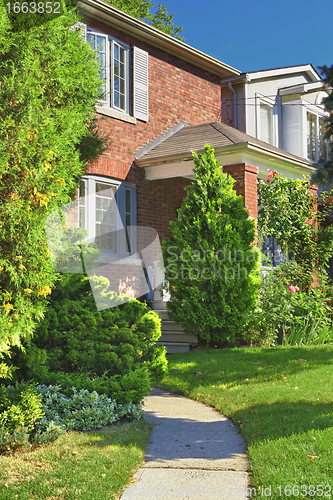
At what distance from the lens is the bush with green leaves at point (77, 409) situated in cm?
470

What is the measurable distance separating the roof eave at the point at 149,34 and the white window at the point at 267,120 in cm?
342

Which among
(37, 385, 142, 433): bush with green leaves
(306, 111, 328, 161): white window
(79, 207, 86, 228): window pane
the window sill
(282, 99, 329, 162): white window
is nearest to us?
(37, 385, 142, 433): bush with green leaves

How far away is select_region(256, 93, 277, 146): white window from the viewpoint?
1712 centimetres

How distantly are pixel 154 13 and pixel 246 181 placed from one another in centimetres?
1849

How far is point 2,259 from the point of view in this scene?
3938 mm

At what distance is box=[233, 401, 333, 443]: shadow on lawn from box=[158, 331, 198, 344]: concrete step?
3.89 meters

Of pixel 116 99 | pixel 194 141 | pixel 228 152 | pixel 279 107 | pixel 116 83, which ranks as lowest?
pixel 228 152

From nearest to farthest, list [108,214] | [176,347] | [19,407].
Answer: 1. [19,407]
2. [176,347]
3. [108,214]

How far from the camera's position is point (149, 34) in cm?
1124

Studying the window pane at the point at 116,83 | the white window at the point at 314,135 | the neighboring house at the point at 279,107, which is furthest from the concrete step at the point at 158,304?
the white window at the point at 314,135

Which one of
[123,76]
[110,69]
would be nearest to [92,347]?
[110,69]

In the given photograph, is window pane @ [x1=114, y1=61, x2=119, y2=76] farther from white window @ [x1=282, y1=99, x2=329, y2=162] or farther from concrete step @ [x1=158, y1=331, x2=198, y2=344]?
white window @ [x1=282, y1=99, x2=329, y2=162]

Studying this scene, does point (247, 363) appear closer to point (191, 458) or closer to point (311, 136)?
point (191, 458)

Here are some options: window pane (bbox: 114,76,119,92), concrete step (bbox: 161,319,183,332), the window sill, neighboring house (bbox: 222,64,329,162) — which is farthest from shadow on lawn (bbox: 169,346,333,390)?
neighboring house (bbox: 222,64,329,162)
